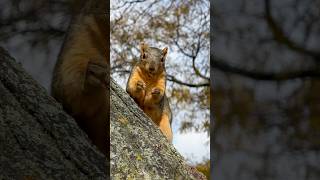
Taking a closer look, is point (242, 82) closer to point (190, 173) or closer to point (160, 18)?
point (190, 173)

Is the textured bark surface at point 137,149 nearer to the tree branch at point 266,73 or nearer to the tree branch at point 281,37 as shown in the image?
the tree branch at point 266,73

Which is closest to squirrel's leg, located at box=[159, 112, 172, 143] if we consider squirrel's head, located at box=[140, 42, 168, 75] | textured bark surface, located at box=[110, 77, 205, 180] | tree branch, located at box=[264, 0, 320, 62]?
squirrel's head, located at box=[140, 42, 168, 75]

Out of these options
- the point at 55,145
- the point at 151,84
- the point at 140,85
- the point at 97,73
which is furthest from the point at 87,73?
the point at 151,84

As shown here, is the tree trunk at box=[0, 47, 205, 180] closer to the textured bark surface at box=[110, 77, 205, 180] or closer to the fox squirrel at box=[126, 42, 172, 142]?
the textured bark surface at box=[110, 77, 205, 180]

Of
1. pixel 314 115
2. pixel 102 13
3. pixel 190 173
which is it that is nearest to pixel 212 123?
pixel 314 115

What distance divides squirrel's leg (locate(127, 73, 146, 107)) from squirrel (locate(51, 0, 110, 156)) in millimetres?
579

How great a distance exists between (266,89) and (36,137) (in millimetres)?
775

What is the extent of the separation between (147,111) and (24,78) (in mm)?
896

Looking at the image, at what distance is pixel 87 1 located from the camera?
2.41 meters

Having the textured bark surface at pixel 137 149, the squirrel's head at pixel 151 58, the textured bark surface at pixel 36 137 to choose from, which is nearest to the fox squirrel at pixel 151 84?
the squirrel's head at pixel 151 58

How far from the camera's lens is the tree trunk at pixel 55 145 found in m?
2.22

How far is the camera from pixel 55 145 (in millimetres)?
2283

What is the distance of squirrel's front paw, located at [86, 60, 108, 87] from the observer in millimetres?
2430

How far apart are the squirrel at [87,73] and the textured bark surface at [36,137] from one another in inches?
1.6
